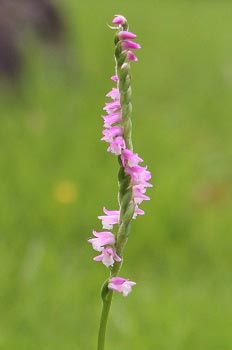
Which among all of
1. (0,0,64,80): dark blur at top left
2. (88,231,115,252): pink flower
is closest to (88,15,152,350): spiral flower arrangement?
(88,231,115,252): pink flower

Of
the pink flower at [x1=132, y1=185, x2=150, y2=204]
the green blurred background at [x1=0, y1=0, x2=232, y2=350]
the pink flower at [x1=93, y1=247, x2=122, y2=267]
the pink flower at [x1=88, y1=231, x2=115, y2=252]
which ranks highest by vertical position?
the green blurred background at [x1=0, y1=0, x2=232, y2=350]

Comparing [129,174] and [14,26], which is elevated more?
[14,26]

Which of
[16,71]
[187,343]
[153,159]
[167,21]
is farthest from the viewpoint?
[167,21]

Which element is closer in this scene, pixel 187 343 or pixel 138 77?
pixel 187 343

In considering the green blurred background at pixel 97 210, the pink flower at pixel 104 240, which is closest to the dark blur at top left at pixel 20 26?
the green blurred background at pixel 97 210

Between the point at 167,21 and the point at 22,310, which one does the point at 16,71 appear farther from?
the point at 167,21

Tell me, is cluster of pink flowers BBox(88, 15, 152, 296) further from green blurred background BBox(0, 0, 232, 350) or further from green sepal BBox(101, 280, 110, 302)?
green blurred background BBox(0, 0, 232, 350)

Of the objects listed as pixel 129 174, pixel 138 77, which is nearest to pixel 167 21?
pixel 138 77

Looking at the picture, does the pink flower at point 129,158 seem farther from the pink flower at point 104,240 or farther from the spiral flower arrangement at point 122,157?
the pink flower at point 104,240

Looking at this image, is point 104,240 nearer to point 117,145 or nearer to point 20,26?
point 117,145
